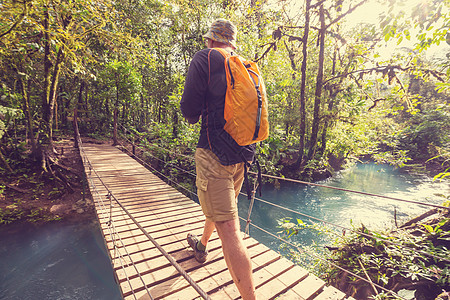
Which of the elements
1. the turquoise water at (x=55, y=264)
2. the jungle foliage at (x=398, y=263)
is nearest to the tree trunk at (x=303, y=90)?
the jungle foliage at (x=398, y=263)

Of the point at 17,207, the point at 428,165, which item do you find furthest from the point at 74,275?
the point at 428,165

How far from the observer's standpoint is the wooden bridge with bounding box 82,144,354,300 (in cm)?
193

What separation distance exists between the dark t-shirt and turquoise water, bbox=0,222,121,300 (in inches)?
198

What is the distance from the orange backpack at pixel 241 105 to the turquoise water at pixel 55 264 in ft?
17.0

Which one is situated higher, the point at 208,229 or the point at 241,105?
the point at 241,105

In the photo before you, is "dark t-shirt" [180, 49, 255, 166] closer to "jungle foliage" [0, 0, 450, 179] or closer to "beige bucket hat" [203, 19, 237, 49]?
"beige bucket hat" [203, 19, 237, 49]

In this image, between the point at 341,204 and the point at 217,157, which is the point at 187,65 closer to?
the point at 341,204

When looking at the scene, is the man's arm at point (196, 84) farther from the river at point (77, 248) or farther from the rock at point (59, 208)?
the rock at point (59, 208)

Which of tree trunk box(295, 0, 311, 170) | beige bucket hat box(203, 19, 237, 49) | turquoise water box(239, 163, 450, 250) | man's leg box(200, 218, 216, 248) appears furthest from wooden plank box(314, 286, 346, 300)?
tree trunk box(295, 0, 311, 170)

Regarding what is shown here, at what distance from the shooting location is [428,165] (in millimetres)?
16578

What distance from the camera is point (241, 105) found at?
1.31m

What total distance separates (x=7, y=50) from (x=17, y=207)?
443 cm

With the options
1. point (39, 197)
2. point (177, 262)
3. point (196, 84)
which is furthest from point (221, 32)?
point (39, 197)

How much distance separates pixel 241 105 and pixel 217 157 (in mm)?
379
